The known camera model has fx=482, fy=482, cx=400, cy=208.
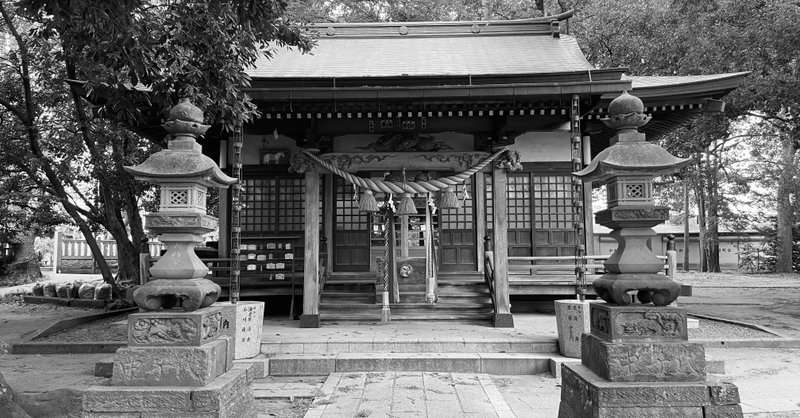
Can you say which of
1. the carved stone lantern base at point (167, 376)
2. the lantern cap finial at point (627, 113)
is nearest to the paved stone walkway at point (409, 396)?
the carved stone lantern base at point (167, 376)

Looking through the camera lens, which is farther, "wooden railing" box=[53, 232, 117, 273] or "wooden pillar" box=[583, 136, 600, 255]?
"wooden railing" box=[53, 232, 117, 273]

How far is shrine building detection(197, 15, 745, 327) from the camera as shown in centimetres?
910

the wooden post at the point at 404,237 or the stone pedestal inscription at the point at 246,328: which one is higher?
the wooden post at the point at 404,237

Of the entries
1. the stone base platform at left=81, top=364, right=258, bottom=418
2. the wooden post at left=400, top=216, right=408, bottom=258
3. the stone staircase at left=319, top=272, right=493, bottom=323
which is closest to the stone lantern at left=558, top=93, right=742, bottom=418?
the stone base platform at left=81, top=364, right=258, bottom=418

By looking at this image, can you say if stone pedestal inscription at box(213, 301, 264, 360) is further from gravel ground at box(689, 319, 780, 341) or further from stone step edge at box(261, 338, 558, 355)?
gravel ground at box(689, 319, 780, 341)

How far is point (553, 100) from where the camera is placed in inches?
356

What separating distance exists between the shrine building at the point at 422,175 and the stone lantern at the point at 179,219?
404 centimetres

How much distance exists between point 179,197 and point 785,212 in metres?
31.2

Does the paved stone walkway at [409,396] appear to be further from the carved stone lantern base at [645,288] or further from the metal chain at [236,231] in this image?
the metal chain at [236,231]

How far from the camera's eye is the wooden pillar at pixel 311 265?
9.39 m

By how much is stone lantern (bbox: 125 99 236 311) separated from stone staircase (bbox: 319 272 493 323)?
222 inches

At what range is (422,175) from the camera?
32.9ft

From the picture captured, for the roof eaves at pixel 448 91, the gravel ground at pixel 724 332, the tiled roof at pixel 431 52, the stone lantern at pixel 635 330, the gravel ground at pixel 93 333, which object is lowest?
the gravel ground at pixel 93 333

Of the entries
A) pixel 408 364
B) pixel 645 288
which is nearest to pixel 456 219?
pixel 408 364
